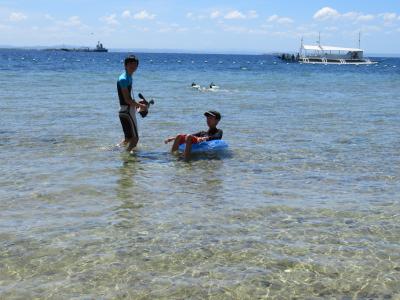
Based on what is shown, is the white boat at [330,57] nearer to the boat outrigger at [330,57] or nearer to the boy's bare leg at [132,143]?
the boat outrigger at [330,57]

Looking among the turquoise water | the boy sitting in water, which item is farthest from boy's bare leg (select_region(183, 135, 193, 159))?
the turquoise water

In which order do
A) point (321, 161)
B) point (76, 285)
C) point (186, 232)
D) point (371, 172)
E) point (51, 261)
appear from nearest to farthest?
point (76, 285), point (51, 261), point (186, 232), point (371, 172), point (321, 161)

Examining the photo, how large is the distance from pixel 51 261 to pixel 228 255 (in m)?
2.08

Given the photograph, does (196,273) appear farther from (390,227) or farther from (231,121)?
(231,121)

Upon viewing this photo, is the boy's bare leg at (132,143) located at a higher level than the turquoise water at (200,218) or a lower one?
higher

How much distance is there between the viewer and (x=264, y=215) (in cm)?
778

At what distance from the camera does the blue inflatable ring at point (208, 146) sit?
12.1 metres

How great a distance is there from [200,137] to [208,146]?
36 centimetres

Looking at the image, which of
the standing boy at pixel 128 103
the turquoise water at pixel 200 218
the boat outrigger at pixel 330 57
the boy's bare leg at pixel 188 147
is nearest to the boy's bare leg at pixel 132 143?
the standing boy at pixel 128 103

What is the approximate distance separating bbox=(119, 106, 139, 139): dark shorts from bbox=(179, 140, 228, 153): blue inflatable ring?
1.20 metres

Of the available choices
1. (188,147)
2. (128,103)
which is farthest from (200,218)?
(128,103)

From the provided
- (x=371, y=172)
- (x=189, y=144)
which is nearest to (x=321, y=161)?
(x=371, y=172)

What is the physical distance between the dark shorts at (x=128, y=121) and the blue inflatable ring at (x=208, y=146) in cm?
120

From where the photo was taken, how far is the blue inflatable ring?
1213 cm
